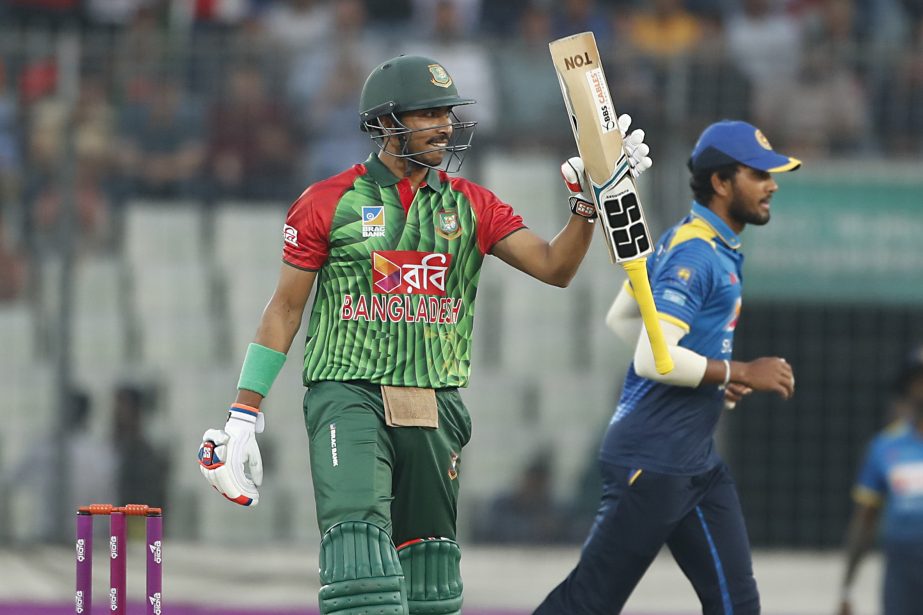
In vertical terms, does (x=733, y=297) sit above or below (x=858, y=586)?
above

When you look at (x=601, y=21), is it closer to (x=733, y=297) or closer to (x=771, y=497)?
(x=771, y=497)

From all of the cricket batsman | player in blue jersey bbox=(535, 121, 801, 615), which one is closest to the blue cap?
player in blue jersey bbox=(535, 121, 801, 615)

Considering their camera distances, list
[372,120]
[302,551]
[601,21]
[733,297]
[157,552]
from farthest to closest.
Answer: [601,21] < [302,551] < [733,297] < [372,120] < [157,552]

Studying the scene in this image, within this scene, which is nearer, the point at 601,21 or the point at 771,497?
the point at 771,497

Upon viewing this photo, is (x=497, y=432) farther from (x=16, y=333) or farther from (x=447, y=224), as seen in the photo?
(x=447, y=224)

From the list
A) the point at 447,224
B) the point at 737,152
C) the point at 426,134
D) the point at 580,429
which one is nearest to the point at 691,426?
the point at 737,152

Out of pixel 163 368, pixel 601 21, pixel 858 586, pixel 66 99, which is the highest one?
pixel 601 21

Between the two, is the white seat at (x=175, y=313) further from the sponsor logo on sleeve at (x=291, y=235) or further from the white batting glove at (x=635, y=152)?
the white batting glove at (x=635, y=152)

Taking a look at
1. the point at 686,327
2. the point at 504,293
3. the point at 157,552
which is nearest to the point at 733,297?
the point at 686,327

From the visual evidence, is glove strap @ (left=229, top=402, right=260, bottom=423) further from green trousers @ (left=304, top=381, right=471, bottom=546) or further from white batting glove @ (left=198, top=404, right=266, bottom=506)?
green trousers @ (left=304, top=381, right=471, bottom=546)

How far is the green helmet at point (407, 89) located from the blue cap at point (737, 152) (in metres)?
1.04

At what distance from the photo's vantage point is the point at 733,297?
5.77 m

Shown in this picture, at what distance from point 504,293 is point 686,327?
4160 millimetres

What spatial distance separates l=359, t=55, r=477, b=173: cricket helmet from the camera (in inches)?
207
